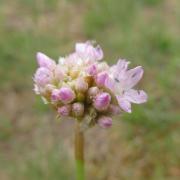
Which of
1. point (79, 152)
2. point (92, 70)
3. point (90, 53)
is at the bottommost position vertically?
point (79, 152)

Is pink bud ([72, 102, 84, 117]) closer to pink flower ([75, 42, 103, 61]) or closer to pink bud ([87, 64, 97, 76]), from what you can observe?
pink bud ([87, 64, 97, 76])

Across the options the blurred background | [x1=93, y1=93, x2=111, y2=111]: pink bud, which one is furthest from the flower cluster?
the blurred background

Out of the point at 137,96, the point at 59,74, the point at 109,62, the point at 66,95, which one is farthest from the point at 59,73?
the point at 109,62

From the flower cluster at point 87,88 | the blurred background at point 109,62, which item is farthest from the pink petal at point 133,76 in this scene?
the blurred background at point 109,62

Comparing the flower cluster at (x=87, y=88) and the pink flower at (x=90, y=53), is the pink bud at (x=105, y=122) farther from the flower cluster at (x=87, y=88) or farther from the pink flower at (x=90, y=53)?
the pink flower at (x=90, y=53)

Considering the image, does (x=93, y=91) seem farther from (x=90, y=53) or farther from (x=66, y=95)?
(x=90, y=53)
